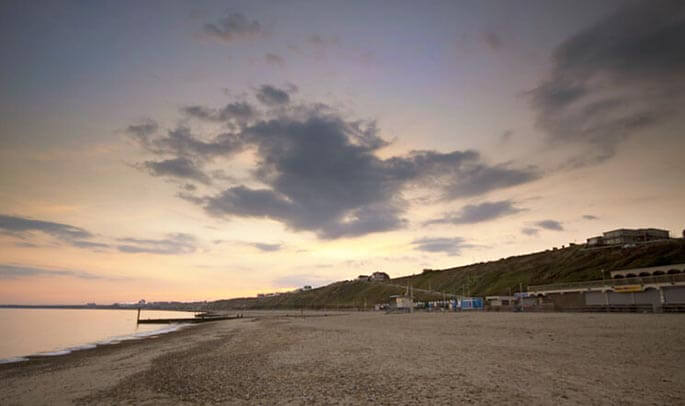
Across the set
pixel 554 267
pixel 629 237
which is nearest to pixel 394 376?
pixel 554 267

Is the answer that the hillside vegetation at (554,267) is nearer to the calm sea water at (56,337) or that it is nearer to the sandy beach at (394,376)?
the calm sea water at (56,337)

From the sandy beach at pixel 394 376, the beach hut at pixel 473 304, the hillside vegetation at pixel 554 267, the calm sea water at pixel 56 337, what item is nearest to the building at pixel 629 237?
the hillside vegetation at pixel 554 267

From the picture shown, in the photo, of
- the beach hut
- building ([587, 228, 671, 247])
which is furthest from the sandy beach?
building ([587, 228, 671, 247])

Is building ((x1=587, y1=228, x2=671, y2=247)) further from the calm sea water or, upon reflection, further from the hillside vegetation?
the calm sea water

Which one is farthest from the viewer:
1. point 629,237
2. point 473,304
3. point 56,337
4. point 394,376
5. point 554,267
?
point 629,237

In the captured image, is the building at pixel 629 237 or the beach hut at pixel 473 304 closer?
the beach hut at pixel 473 304

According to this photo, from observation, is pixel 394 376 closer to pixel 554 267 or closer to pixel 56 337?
pixel 56 337

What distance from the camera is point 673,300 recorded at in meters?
57.9

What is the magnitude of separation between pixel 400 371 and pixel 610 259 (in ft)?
462

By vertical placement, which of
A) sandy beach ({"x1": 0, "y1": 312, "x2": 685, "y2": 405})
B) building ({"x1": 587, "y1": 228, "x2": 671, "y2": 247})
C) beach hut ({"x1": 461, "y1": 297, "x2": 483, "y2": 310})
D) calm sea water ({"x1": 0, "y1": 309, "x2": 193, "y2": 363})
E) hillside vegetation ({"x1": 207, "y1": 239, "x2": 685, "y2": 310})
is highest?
building ({"x1": 587, "y1": 228, "x2": 671, "y2": 247})

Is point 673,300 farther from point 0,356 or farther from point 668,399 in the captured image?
point 0,356

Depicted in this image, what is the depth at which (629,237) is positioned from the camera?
495 feet

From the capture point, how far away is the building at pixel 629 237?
150250mm

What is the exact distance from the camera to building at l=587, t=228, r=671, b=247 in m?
150
